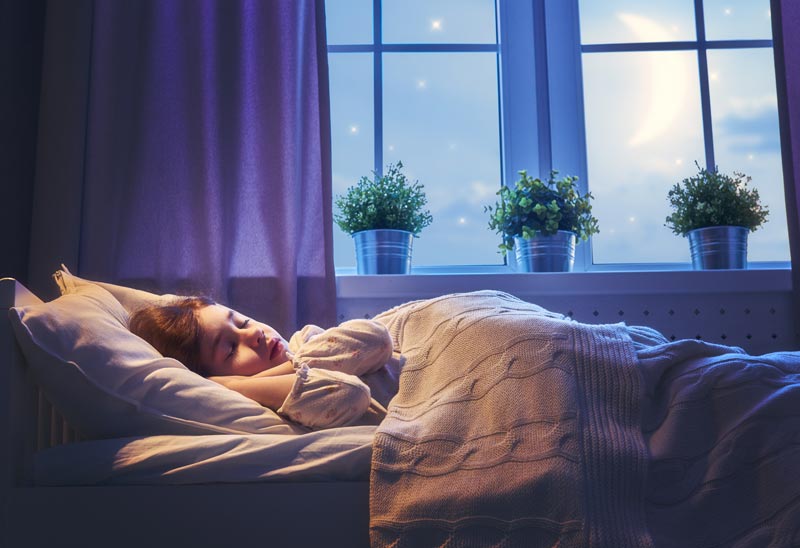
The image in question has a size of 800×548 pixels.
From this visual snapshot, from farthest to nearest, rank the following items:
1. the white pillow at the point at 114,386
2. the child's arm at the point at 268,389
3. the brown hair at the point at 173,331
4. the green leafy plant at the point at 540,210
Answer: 1. the green leafy plant at the point at 540,210
2. the brown hair at the point at 173,331
3. the child's arm at the point at 268,389
4. the white pillow at the point at 114,386

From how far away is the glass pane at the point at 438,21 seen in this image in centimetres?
257

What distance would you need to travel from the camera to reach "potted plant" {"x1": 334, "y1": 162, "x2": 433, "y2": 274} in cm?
225

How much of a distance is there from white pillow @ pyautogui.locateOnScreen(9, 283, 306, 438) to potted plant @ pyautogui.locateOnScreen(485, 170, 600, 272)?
3.91 ft

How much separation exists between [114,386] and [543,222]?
144 cm

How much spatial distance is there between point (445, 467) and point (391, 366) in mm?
441

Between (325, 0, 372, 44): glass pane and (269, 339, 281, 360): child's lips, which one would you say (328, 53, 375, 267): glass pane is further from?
(269, 339, 281, 360): child's lips

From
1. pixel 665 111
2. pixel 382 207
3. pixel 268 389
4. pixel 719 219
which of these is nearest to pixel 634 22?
pixel 665 111

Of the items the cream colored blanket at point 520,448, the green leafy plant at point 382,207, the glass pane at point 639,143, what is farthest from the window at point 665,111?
the cream colored blanket at point 520,448

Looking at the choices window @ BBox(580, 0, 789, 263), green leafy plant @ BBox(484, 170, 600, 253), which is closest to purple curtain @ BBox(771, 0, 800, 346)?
window @ BBox(580, 0, 789, 263)

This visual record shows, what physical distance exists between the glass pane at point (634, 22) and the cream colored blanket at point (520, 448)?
157cm

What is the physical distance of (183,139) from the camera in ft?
7.07

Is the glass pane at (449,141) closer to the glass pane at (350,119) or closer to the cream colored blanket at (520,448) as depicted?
the glass pane at (350,119)

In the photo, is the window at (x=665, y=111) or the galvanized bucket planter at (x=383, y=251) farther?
the window at (x=665, y=111)

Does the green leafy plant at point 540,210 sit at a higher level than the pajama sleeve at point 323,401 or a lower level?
higher
